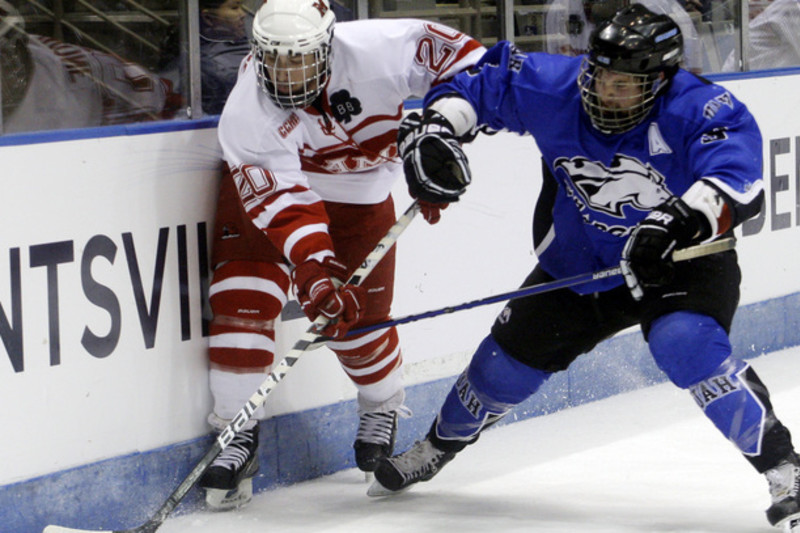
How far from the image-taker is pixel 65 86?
115 inches

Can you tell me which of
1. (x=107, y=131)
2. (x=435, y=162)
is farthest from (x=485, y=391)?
(x=107, y=131)

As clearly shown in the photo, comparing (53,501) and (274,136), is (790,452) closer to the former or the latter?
(274,136)

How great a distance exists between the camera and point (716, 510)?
9.75 ft

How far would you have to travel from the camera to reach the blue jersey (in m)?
2.52

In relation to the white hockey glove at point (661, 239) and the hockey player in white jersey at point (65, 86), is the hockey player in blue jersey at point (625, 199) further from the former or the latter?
the hockey player in white jersey at point (65, 86)

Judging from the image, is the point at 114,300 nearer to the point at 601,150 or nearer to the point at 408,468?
the point at 408,468

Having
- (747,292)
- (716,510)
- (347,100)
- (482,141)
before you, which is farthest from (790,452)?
(747,292)

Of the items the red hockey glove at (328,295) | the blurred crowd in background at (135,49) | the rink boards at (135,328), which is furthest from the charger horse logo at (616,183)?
the blurred crowd in background at (135,49)

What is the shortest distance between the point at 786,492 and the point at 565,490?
74cm

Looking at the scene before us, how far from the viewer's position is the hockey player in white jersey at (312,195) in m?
2.83

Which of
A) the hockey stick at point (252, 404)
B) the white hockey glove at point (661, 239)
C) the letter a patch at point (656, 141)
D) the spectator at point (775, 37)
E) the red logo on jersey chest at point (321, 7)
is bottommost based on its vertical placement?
the hockey stick at point (252, 404)

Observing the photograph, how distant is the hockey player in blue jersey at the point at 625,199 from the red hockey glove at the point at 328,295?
0.26m

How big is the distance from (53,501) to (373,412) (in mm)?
872

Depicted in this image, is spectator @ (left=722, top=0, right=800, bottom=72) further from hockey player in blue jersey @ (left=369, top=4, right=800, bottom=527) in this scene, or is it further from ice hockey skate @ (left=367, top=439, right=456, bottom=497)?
ice hockey skate @ (left=367, top=439, right=456, bottom=497)
